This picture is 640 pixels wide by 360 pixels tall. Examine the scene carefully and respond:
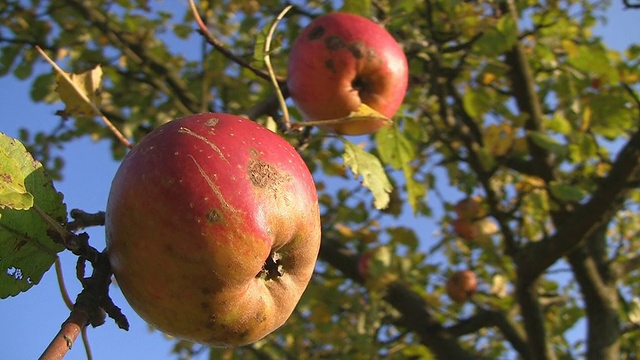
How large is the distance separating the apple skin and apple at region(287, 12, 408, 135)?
19.7 inches

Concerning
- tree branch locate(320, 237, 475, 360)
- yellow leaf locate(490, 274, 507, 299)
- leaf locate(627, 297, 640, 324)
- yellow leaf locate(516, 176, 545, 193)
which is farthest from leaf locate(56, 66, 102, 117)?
yellow leaf locate(490, 274, 507, 299)

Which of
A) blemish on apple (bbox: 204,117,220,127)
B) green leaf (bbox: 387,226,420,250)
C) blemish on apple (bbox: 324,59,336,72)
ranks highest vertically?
green leaf (bbox: 387,226,420,250)

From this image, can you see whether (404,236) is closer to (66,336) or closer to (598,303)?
(598,303)

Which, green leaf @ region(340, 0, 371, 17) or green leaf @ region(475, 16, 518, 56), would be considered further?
green leaf @ region(475, 16, 518, 56)

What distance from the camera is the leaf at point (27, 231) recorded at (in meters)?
0.82

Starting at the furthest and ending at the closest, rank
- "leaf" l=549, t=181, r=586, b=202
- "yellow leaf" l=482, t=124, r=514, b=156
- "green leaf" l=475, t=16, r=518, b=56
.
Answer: "yellow leaf" l=482, t=124, r=514, b=156 → "leaf" l=549, t=181, r=586, b=202 → "green leaf" l=475, t=16, r=518, b=56

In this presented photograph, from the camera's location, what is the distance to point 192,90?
135 inches

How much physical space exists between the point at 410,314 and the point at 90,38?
2484mm

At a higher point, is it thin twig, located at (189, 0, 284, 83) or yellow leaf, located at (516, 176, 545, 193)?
yellow leaf, located at (516, 176, 545, 193)

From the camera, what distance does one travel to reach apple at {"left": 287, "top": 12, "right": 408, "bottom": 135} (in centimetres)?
138

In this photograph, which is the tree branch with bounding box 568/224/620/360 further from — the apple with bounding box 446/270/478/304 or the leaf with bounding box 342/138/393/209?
the leaf with bounding box 342/138/393/209

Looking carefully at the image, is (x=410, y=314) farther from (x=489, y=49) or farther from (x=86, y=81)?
(x=86, y=81)

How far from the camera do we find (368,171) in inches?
52.1

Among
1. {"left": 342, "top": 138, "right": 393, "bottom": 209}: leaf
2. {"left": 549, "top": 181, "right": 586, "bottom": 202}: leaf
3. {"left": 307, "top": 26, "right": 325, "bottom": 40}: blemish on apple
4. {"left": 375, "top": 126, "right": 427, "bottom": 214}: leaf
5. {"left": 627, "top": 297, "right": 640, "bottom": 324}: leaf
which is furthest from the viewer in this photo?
{"left": 627, "top": 297, "right": 640, "bottom": 324}: leaf
